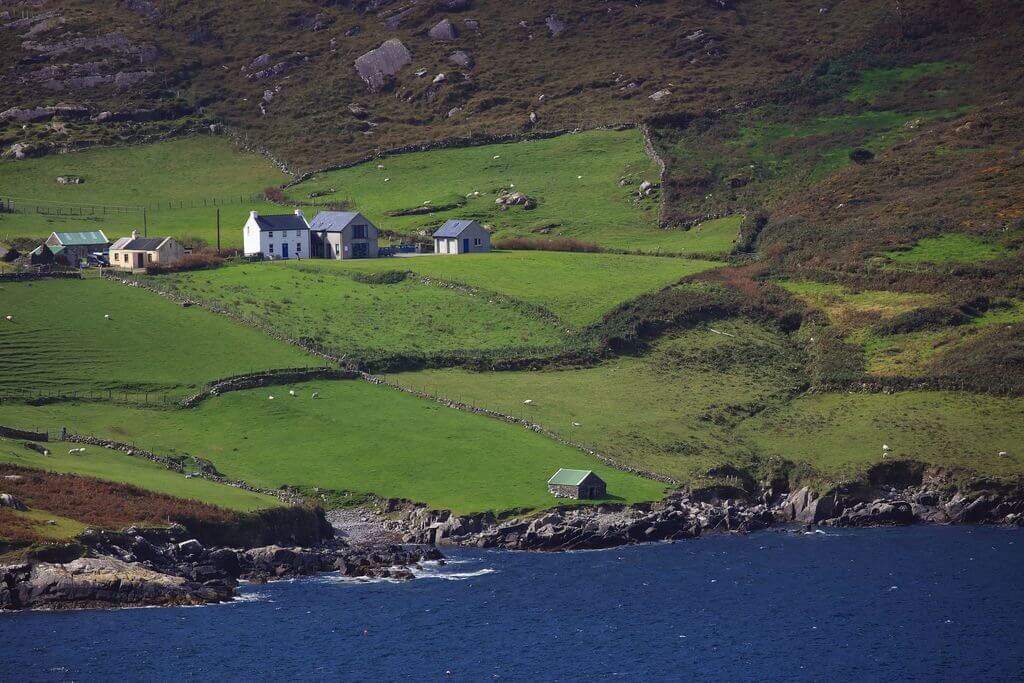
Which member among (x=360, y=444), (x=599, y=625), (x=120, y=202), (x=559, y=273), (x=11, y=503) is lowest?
(x=599, y=625)

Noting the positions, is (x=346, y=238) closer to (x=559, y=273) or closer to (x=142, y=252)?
(x=142, y=252)

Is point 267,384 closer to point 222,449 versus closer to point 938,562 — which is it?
point 222,449

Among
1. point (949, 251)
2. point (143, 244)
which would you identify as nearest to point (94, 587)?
point (143, 244)

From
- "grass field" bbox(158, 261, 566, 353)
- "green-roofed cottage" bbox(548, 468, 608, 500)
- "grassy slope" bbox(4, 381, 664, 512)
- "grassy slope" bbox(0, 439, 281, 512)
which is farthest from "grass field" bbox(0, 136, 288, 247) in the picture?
"green-roofed cottage" bbox(548, 468, 608, 500)

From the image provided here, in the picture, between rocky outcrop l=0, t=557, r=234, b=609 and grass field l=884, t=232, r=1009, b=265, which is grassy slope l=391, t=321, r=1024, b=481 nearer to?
grass field l=884, t=232, r=1009, b=265

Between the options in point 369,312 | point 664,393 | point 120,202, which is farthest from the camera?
point 120,202

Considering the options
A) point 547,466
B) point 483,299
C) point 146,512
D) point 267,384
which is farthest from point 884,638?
point 483,299
